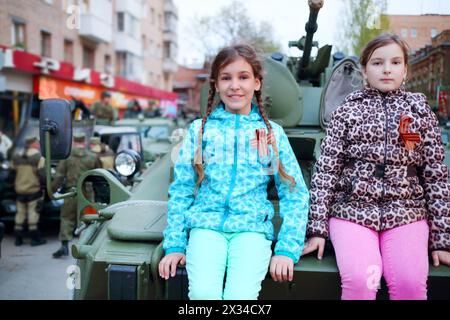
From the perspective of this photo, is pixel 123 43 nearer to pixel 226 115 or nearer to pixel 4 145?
pixel 4 145

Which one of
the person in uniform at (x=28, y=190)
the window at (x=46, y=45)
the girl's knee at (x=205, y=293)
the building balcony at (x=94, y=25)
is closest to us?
the girl's knee at (x=205, y=293)

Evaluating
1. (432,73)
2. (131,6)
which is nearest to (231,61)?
(432,73)

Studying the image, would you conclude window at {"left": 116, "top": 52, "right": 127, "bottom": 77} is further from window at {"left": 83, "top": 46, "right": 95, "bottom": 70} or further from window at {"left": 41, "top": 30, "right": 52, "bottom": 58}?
window at {"left": 41, "top": 30, "right": 52, "bottom": 58}

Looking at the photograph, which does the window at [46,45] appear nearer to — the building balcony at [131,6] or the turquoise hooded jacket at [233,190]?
the building balcony at [131,6]

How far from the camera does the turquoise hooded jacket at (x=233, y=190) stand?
8.29 feet

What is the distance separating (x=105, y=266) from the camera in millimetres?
2670

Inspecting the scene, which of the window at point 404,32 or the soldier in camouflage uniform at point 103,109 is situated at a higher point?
the window at point 404,32

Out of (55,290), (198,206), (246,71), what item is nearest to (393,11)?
(246,71)

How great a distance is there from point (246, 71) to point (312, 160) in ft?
4.56

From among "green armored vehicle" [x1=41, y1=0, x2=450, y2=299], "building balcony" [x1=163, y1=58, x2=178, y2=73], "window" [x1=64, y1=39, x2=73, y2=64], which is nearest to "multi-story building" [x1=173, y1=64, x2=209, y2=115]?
"building balcony" [x1=163, y1=58, x2=178, y2=73]

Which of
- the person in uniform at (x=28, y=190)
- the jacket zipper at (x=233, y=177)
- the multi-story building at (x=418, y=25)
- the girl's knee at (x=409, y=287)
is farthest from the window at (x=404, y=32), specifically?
the person in uniform at (x=28, y=190)

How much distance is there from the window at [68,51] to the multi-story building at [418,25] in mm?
12619
